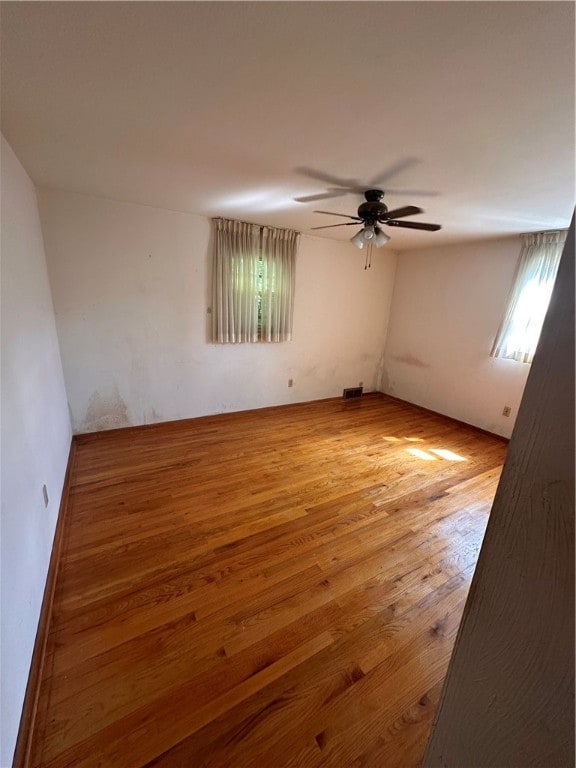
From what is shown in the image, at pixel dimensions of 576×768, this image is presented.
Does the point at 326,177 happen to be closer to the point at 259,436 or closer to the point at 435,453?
the point at 259,436

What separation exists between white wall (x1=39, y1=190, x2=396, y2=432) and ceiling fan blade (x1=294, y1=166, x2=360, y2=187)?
5.51ft

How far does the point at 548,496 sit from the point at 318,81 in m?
1.51

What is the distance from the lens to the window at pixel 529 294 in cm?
309

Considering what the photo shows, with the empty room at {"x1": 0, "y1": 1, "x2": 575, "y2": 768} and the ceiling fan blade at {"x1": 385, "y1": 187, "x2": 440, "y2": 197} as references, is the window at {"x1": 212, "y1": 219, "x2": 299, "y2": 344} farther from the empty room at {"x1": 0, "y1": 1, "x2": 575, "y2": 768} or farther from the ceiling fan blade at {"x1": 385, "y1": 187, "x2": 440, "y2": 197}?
the ceiling fan blade at {"x1": 385, "y1": 187, "x2": 440, "y2": 197}

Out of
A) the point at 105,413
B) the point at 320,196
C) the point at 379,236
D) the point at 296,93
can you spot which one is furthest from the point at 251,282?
the point at 296,93

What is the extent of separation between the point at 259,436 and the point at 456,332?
2.96 meters

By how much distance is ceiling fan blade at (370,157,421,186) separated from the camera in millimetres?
1743

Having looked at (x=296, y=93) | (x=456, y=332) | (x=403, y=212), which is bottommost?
(x=456, y=332)

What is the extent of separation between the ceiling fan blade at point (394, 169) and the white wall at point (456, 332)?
2359mm

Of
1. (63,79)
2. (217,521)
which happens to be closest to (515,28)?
(63,79)

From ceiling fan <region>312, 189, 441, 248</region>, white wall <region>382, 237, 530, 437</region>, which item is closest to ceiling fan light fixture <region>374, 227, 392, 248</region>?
ceiling fan <region>312, 189, 441, 248</region>

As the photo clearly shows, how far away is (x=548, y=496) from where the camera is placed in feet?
1.44

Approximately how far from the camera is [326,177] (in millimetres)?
2016

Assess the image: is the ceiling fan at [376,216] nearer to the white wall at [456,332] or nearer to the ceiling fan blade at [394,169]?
the ceiling fan blade at [394,169]
